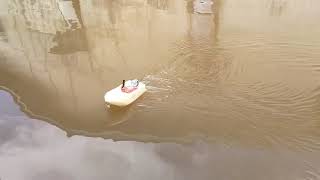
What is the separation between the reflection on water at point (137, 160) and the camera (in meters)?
6.32

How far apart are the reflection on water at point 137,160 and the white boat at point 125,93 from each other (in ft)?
3.16

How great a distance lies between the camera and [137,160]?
6656 mm

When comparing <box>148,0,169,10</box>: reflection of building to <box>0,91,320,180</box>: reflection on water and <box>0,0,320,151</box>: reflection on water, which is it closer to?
<box>0,0,320,151</box>: reflection on water

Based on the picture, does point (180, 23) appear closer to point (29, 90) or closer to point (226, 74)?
point (226, 74)

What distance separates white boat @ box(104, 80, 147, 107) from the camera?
25.6 ft

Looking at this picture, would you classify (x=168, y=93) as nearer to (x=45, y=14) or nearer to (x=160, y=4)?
(x=160, y=4)

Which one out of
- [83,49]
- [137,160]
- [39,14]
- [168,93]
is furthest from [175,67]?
[39,14]

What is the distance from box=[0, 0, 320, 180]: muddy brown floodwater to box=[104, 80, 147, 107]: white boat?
169mm

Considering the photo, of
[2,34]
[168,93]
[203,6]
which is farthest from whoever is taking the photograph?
[203,6]

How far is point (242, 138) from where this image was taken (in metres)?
7.03

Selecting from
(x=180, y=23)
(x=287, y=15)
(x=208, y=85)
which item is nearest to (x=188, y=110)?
(x=208, y=85)

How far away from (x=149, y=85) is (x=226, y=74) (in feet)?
6.11

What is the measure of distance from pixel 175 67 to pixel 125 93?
189 cm

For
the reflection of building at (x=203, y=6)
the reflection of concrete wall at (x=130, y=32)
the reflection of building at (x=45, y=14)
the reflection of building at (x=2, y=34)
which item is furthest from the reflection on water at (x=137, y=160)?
the reflection of building at (x=203, y=6)
